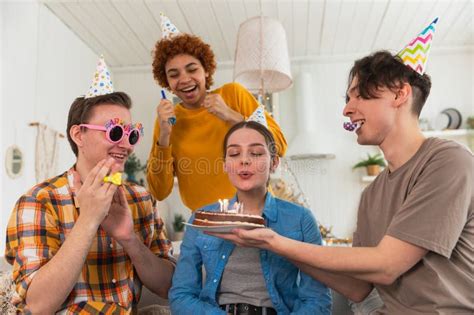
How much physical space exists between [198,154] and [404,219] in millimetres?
1451

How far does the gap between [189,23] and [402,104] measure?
15.2 feet

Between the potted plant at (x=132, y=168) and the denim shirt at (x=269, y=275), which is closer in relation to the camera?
the denim shirt at (x=269, y=275)

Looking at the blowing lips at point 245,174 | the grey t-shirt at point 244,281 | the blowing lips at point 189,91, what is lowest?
the grey t-shirt at point 244,281

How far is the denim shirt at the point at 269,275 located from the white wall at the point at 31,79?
10.3 feet

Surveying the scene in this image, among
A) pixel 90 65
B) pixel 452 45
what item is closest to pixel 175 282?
pixel 90 65

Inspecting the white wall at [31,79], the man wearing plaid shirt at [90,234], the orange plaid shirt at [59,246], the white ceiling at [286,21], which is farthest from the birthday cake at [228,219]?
the white ceiling at [286,21]

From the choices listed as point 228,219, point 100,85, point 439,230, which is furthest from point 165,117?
point 439,230

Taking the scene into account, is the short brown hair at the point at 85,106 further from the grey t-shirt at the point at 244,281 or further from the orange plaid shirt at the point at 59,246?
the grey t-shirt at the point at 244,281

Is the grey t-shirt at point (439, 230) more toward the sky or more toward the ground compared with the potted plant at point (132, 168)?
more toward the ground

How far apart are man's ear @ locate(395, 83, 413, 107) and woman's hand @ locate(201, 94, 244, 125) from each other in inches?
43.1

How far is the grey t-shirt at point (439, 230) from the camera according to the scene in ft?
5.02

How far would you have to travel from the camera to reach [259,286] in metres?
1.97

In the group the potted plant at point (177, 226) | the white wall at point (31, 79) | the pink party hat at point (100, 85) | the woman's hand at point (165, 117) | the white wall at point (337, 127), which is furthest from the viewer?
the white wall at point (337, 127)

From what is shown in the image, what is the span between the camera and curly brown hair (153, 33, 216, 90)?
2.82m
